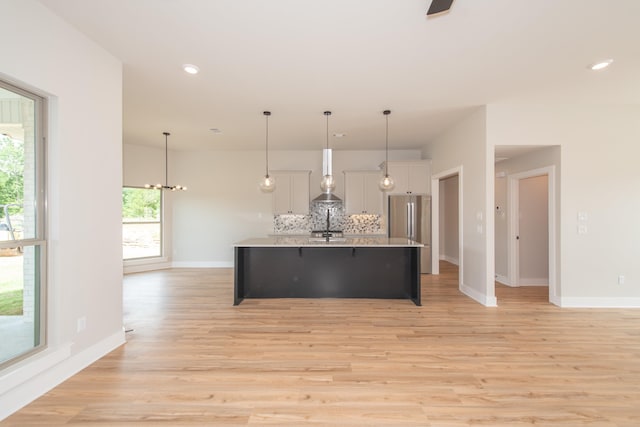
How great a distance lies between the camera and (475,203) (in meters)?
4.36

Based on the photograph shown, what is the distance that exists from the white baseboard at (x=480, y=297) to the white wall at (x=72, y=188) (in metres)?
4.62

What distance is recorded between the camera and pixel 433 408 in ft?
6.44

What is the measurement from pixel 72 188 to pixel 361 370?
2897 millimetres

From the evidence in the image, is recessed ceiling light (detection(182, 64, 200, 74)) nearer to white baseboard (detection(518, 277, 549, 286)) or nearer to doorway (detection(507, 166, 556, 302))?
doorway (detection(507, 166, 556, 302))

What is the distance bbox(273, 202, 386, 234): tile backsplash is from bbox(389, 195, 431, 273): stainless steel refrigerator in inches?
23.7

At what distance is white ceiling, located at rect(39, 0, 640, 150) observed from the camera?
218cm

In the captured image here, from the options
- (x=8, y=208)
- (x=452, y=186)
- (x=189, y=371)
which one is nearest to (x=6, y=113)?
(x=8, y=208)

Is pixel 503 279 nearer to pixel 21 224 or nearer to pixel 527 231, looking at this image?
pixel 527 231

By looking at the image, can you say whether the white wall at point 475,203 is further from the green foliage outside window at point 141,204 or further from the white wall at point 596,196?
the green foliage outside window at point 141,204

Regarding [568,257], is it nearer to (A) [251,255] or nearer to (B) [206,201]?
(A) [251,255]

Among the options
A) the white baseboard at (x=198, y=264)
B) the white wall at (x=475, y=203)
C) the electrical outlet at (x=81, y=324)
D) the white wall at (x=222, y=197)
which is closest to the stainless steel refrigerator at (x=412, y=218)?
the white wall at (x=475, y=203)

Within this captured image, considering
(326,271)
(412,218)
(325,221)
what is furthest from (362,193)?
(326,271)

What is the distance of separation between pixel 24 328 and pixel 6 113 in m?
1.60

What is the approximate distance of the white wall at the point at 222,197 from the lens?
7.05 metres
